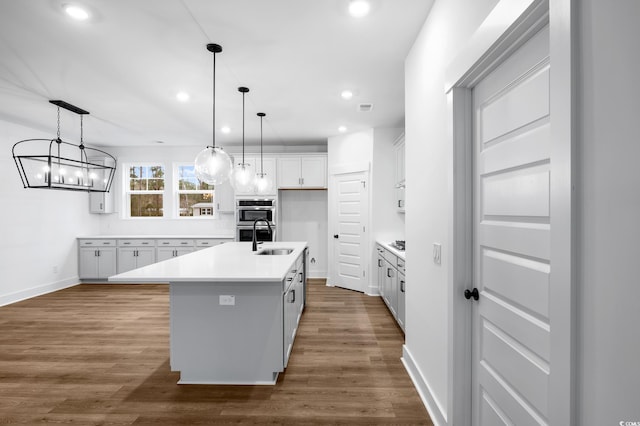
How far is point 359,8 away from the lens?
221 centimetres

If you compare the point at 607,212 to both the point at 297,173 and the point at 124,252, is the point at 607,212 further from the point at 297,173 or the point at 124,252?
the point at 124,252

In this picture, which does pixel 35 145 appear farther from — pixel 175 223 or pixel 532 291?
pixel 532 291

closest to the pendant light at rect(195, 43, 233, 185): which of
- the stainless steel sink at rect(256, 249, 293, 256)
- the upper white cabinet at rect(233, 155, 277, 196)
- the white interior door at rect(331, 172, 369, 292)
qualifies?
the stainless steel sink at rect(256, 249, 293, 256)

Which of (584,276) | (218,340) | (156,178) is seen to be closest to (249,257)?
(218,340)

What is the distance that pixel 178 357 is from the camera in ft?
8.31

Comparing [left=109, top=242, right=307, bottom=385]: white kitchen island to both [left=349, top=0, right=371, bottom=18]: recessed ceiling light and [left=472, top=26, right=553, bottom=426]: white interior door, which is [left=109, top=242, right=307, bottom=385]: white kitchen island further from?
[left=349, top=0, right=371, bottom=18]: recessed ceiling light

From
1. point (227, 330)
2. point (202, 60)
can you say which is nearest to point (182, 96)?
point (202, 60)

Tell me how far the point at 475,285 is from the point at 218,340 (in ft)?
6.26

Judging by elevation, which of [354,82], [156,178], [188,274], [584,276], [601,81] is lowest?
[188,274]

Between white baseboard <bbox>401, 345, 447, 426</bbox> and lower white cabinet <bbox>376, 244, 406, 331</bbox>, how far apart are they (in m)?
0.73

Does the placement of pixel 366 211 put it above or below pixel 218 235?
above

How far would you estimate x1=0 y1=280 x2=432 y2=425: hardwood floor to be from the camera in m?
2.16

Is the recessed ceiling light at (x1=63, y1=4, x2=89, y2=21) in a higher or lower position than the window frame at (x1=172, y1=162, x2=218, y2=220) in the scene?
higher

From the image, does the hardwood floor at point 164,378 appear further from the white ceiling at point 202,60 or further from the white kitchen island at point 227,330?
the white ceiling at point 202,60
